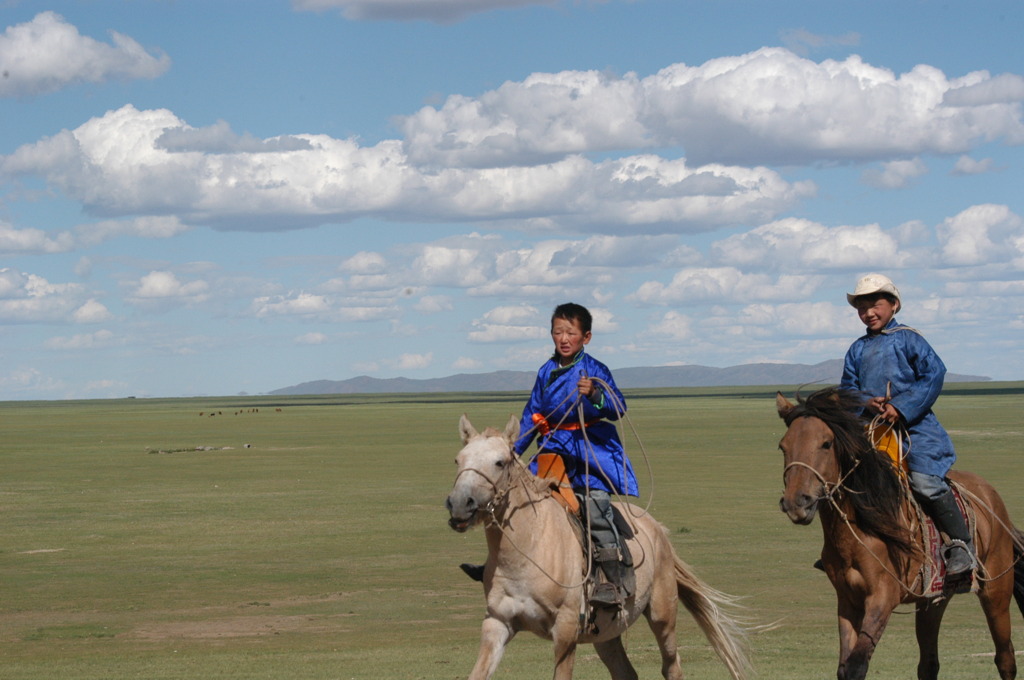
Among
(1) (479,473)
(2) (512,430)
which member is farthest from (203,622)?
(1) (479,473)

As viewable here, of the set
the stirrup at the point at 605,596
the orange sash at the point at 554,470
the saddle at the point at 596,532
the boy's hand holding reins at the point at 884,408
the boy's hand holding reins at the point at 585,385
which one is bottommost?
the stirrup at the point at 605,596

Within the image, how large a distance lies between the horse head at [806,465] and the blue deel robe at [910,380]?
66 centimetres

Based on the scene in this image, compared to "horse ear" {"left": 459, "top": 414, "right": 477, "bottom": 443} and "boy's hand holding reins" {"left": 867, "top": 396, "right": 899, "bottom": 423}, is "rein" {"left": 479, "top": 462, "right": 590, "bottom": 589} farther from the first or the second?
"boy's hand holding reins" {"left": 867, "top": 396, "right": 899, "bottom": 423}

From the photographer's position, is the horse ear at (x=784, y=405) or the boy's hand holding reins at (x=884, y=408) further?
the boy's hand holding reins at (x=884, y=408)

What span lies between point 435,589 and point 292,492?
47.4 ft

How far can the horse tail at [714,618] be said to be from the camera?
9133 millimetres

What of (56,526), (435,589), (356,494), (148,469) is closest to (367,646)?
(435,589)

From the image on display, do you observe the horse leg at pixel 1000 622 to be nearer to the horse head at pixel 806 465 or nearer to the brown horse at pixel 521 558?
the horse head at pixel 806 465

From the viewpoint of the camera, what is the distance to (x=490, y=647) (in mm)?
7332

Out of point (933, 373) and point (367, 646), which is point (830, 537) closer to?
point (933, 373)

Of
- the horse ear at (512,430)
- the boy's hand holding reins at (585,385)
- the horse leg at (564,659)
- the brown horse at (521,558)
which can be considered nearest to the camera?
the brown horse at (521,558)

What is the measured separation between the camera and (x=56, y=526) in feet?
77.6

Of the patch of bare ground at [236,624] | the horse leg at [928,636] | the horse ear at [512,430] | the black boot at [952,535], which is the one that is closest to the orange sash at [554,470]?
the horse ear at [512,430]

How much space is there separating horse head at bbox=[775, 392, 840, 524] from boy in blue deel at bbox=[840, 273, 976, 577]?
70 cm
